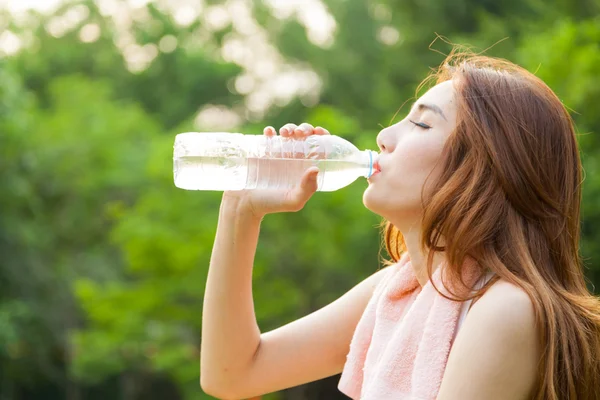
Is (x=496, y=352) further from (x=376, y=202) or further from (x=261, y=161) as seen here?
(x=261, y=161)

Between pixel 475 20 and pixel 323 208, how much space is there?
10.7 ft

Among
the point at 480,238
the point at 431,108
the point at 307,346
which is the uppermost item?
the point at 431,108

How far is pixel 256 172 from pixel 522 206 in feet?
2.13

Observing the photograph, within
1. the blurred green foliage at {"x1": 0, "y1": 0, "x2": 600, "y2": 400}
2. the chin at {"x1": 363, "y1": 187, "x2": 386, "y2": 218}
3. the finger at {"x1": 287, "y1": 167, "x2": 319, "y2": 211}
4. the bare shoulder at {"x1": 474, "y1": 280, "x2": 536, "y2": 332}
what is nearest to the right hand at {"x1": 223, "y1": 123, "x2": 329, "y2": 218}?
the finger at {"x1": 287, "y1": 167, "x2": 319, "y2": 211}

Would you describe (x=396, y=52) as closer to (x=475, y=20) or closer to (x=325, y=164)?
(x=475, y=20)

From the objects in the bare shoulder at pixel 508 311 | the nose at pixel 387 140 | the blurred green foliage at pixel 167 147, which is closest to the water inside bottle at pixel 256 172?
the nose at pixel 387 140

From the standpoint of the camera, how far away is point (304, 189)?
1646 millimetres

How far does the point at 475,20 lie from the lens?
11375 millimetres

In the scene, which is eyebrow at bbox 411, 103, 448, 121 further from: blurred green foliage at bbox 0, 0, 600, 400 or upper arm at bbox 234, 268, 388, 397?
blurred green foliage at bbox 0, 0, 600, 400

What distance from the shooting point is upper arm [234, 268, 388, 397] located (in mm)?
1821

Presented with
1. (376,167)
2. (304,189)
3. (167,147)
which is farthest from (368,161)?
(167,147)

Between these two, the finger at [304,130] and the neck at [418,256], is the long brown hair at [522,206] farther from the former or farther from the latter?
the finger at [304,130]

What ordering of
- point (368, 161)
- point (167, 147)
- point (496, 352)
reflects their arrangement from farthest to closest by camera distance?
point (167, 147) → point (368, 161) → point (496, 352)

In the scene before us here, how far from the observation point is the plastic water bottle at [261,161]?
1.87m
